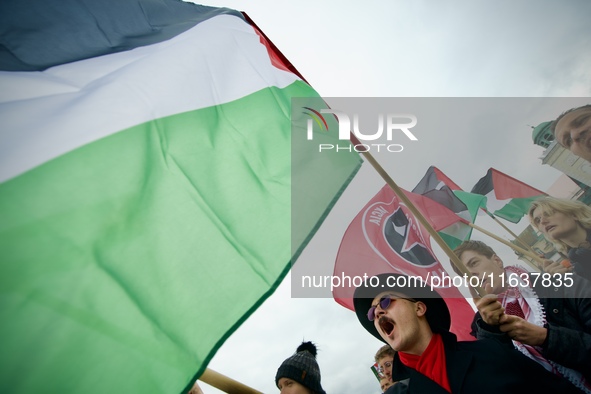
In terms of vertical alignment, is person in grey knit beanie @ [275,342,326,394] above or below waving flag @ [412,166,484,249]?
below

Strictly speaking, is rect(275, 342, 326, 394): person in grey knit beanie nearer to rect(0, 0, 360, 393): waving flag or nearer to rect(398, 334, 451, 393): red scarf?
rect(398, 334, 451, 393): red scarf

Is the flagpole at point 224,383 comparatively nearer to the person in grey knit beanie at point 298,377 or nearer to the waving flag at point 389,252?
the person in grey knit beanie at point 298,377


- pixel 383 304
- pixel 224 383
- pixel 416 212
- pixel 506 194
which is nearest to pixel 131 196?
pixel 224 383

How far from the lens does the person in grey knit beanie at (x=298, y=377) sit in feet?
9.66

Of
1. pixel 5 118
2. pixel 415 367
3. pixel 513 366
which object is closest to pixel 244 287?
pixel 415 367

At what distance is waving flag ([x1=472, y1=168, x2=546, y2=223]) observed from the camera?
5914 mm

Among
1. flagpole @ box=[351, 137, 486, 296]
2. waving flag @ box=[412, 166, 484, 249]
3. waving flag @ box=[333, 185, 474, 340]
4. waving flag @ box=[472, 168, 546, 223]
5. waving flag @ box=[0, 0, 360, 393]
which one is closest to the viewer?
waving flag @ box=[0, 0, 360, 393]

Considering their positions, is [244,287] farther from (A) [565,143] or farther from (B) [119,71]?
(A) [565,143]

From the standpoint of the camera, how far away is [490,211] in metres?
6.72

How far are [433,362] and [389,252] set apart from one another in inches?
91.3

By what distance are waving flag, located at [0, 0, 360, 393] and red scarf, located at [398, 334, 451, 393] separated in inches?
40.2

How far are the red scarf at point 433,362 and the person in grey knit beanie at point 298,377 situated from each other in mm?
947

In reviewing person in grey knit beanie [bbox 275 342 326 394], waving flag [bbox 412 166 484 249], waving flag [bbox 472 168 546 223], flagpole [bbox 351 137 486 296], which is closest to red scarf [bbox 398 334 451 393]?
flagpole [bbox 351 137 486 296]

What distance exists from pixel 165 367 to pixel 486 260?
3311 millimetres
